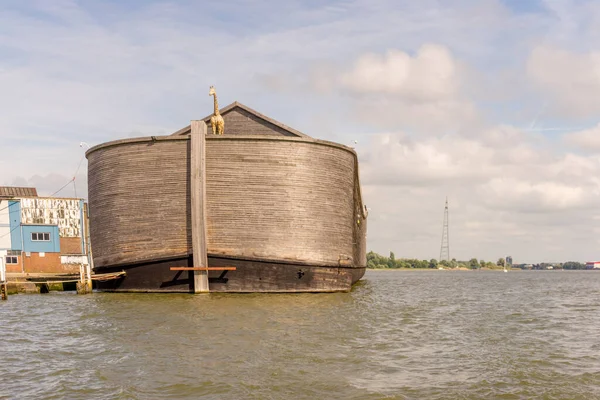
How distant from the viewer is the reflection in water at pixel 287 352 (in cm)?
996

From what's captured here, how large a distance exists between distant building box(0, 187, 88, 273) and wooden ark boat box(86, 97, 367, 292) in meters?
22.3

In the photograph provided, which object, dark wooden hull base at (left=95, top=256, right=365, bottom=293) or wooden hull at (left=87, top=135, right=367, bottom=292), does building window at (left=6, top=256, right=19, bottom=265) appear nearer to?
wooden hull at (left=87, top=135, right=367, bottom=292)

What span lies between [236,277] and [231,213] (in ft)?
8.55

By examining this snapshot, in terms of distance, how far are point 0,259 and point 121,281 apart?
5381 mm

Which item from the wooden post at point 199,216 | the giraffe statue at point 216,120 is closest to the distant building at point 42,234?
the giraffe statue at point 216,120

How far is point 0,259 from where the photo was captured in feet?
87.6

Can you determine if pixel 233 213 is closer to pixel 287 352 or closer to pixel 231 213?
pixel 231 213

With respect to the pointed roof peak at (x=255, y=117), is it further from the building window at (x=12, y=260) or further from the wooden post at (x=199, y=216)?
the building window at (x=12, y=260)

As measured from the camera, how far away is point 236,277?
81.5 feet

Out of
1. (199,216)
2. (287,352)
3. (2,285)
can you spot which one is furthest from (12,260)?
(287,352)

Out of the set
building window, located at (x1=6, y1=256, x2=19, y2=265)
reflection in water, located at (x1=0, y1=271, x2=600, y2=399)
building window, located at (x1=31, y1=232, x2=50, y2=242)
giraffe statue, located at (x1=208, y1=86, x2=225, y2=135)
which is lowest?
reflection in water, located at (x1=0, y1=271, x2=600, y2=399)

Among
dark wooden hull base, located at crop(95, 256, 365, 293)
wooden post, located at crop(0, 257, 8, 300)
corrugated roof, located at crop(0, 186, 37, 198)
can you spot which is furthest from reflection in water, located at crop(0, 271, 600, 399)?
corrugated roof, located at crop(0, 186, 37, 198)

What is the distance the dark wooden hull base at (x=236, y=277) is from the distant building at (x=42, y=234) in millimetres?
22950

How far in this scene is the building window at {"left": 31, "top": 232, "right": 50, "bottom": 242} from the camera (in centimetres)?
4772
